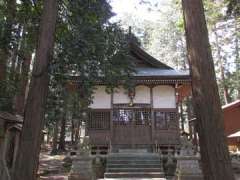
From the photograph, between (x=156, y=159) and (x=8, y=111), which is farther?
(x=156, y=159)

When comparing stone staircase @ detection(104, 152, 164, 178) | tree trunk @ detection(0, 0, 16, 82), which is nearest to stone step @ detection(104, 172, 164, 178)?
stone staircase @ detection(104, 152, 164, 178)

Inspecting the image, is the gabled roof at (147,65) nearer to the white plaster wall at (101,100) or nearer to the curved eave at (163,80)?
the curved eave at (163,80)

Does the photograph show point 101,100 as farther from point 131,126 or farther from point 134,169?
point 134,169

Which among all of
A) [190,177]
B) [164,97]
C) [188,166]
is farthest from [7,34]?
[164,97]

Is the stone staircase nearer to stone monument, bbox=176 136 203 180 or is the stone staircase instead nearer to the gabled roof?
stone monument, bbox=176 136 203 180

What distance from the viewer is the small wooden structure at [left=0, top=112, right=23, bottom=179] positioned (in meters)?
9.35

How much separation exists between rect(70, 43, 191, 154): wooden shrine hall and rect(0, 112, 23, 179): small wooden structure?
5377 millimetres

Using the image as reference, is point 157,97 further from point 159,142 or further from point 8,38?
point 8,38

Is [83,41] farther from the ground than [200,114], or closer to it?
farther from the ground

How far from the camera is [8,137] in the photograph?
10594 mm

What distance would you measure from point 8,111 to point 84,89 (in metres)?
4.31

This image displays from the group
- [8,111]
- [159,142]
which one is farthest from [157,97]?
[8,111]

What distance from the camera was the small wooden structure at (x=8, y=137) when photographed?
9.35 metres

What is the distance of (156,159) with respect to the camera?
1407 centimetres
